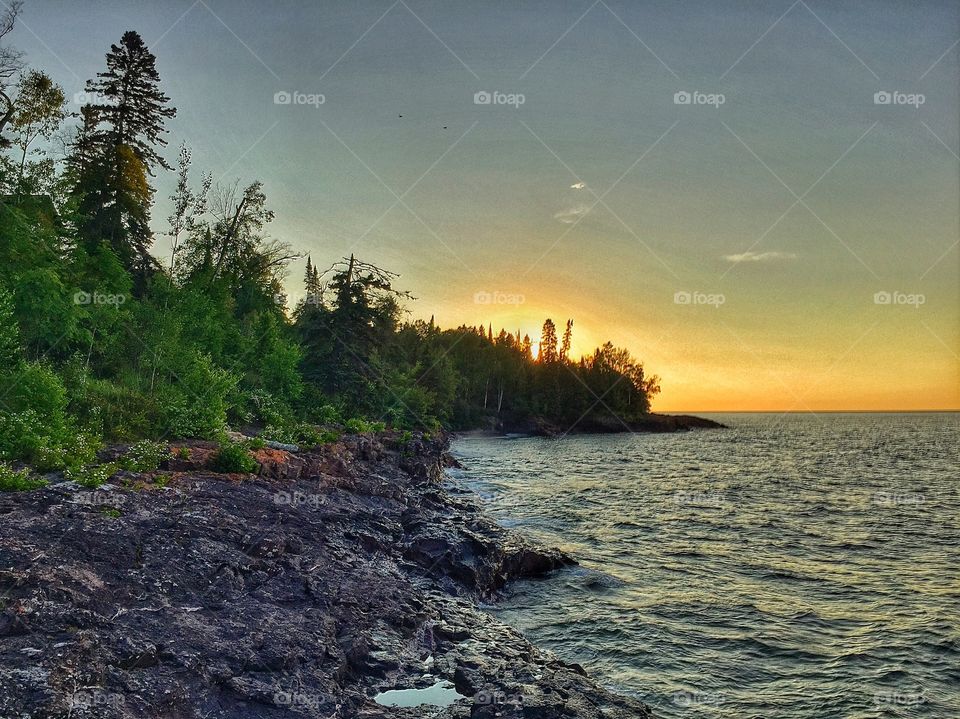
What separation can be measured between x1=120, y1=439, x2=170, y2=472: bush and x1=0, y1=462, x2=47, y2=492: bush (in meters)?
2.76

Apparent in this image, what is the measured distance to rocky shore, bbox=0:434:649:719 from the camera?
7398 millimetres

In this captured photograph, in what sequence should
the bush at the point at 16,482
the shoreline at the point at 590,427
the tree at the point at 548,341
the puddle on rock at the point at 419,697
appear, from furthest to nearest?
the tree at the point at 548,341 < the shoreline at the point at 590,427 < the bush at the point at 16,482 < the puddle on rock at the point at 419,697

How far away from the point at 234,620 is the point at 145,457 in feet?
28.8

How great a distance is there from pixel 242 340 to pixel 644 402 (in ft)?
413

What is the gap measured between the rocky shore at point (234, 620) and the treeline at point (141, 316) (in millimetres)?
4223

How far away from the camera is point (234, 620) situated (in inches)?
365

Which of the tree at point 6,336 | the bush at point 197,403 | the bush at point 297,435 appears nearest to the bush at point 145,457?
the bush at point 197,403

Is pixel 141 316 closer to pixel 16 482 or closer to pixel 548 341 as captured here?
pixel 16 482

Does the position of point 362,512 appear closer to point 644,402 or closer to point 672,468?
point 672,468

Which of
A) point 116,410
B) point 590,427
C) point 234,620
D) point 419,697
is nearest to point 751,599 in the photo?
point 419,697

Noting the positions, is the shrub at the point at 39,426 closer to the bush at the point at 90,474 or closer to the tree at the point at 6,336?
the bush at the point at 90,474

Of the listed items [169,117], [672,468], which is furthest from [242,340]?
[672,468]

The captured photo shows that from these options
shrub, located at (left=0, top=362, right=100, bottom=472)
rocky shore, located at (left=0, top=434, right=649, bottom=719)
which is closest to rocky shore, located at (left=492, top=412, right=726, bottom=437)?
shrub, located at (left=0, top=362, right=100, bottom=472)

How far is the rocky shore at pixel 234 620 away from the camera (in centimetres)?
740
